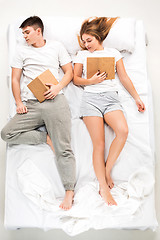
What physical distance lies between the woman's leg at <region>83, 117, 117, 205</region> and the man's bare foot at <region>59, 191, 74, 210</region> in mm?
170

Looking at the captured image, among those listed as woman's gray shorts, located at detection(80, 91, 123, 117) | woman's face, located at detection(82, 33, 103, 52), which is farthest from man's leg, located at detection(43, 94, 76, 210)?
woman's face, located at detection(82, 33, 103, 52)

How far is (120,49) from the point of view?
186 cm

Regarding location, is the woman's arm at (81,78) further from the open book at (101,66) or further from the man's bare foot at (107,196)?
the man's bare foot at (107,196)

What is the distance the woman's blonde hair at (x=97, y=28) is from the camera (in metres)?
1.79

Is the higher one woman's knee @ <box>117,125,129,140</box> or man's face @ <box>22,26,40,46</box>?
man's face @ <box>22,26,40,46</box>

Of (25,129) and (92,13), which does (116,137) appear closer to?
(25,129)

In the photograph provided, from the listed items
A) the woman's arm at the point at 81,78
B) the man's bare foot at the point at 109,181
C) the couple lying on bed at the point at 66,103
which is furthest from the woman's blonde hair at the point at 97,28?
the man's bare foot at the point at 109,181

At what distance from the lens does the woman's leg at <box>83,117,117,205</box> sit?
1620 millimetres

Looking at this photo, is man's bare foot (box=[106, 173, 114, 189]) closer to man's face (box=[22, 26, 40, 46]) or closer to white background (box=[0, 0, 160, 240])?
white background (box=[0, 0, 160, 240])

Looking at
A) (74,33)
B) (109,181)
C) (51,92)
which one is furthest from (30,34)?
(109,181)

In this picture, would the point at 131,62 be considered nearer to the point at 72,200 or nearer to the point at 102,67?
the point at 102,67

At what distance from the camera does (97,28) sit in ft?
5.91

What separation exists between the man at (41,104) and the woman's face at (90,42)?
0.47 feet

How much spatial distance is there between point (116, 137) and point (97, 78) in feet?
1.22
